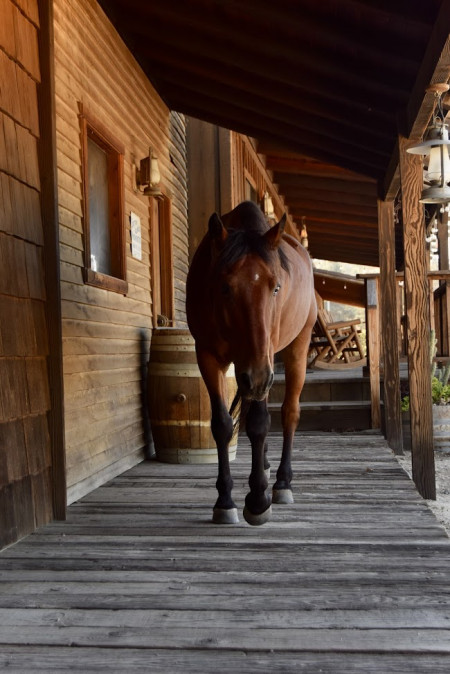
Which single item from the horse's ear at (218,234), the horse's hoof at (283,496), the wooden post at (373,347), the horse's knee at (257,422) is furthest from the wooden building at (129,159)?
the horse's hoof at (283,496)

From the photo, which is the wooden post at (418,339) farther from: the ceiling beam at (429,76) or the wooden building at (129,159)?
the ceiling beam at (429,76)

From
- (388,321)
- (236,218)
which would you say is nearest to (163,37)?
(236,218)

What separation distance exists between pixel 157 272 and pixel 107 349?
1948 millimetres

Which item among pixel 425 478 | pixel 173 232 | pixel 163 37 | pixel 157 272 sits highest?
pixel 163 37

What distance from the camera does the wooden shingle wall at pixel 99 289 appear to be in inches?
166

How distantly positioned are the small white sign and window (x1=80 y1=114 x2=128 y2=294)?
37 cm

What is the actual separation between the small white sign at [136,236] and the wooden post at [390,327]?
92.6 inches

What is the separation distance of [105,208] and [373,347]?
343 cm

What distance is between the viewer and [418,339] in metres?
4.92

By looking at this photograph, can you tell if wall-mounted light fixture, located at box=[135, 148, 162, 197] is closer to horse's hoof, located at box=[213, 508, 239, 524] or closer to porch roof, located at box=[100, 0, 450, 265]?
porch roof, located at box=[100, 0, 450, 265]

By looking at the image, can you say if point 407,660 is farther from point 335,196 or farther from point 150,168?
point 335,196

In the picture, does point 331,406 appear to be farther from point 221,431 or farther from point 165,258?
point 221,431

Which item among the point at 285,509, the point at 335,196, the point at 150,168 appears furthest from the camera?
the point at 335,196

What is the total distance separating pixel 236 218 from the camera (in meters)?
3.88
